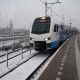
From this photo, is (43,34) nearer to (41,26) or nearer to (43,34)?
(43,34)

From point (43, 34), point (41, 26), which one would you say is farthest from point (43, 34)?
point (41, 26)

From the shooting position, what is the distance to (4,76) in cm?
1027

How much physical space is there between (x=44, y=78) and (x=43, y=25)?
10593 millimetres

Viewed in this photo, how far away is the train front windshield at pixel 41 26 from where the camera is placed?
1927 centimetres

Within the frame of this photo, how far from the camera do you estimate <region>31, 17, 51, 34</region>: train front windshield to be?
63.2 ft

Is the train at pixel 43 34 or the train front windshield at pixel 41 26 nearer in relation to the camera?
the train at pixel 43 34

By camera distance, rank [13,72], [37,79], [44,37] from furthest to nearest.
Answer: [44,37] → [13,72] → [37,79]

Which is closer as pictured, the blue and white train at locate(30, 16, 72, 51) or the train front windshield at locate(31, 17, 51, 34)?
the blue and white train at locate(30, 16, 72, 51)

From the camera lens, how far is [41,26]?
64.4 feet

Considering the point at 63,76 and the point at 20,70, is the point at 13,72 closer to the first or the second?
the point at 20,70

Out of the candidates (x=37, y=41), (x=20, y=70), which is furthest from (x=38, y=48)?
(x=20, y=70)

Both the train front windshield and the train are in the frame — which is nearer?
the train

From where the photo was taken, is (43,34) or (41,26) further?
(41,26)

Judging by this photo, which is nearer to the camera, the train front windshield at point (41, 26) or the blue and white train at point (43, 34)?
the blue and white train at point (43, 34)
